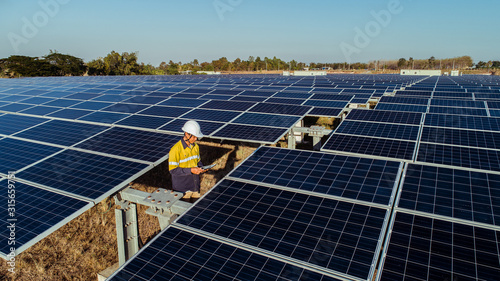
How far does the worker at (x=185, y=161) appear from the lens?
7.48 m

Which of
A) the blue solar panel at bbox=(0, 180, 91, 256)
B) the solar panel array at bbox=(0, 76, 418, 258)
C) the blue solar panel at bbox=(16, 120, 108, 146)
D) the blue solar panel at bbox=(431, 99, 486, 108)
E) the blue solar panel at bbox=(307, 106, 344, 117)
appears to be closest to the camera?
the blue solar panel at bbox=(0, 180, 91, 256)

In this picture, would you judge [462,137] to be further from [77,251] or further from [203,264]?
[77,251]

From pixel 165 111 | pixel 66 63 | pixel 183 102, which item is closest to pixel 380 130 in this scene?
pixel 165 111

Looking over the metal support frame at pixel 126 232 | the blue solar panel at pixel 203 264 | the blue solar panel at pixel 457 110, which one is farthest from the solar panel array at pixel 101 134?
the blue solar panel at pixel 457 110

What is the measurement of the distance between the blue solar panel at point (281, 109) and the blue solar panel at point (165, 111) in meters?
3.60

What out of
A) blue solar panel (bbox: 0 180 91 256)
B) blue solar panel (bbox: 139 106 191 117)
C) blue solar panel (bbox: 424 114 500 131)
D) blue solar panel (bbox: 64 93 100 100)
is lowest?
blue solar panel (bbox: 0 180 91 256)

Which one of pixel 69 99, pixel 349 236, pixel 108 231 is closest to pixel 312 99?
pixel 108 231

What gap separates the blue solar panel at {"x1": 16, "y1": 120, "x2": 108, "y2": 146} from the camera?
1035 cm

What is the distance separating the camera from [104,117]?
13.5 metres

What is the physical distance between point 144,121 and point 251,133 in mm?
4995

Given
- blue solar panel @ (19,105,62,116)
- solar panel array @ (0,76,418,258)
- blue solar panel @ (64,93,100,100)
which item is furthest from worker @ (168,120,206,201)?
blue solar panel @ (64,93,100,100)

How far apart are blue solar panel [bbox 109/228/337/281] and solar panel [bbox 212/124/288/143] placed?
6016mm

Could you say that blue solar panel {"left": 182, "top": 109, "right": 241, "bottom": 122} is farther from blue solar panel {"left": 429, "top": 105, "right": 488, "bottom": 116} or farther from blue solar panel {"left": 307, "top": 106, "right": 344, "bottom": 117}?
blue solar panel {"left": 429, "top": 105, "right": 488, "bottom": 116}

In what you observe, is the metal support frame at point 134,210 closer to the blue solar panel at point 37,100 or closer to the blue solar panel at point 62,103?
the blue solar panel at point 62,103
